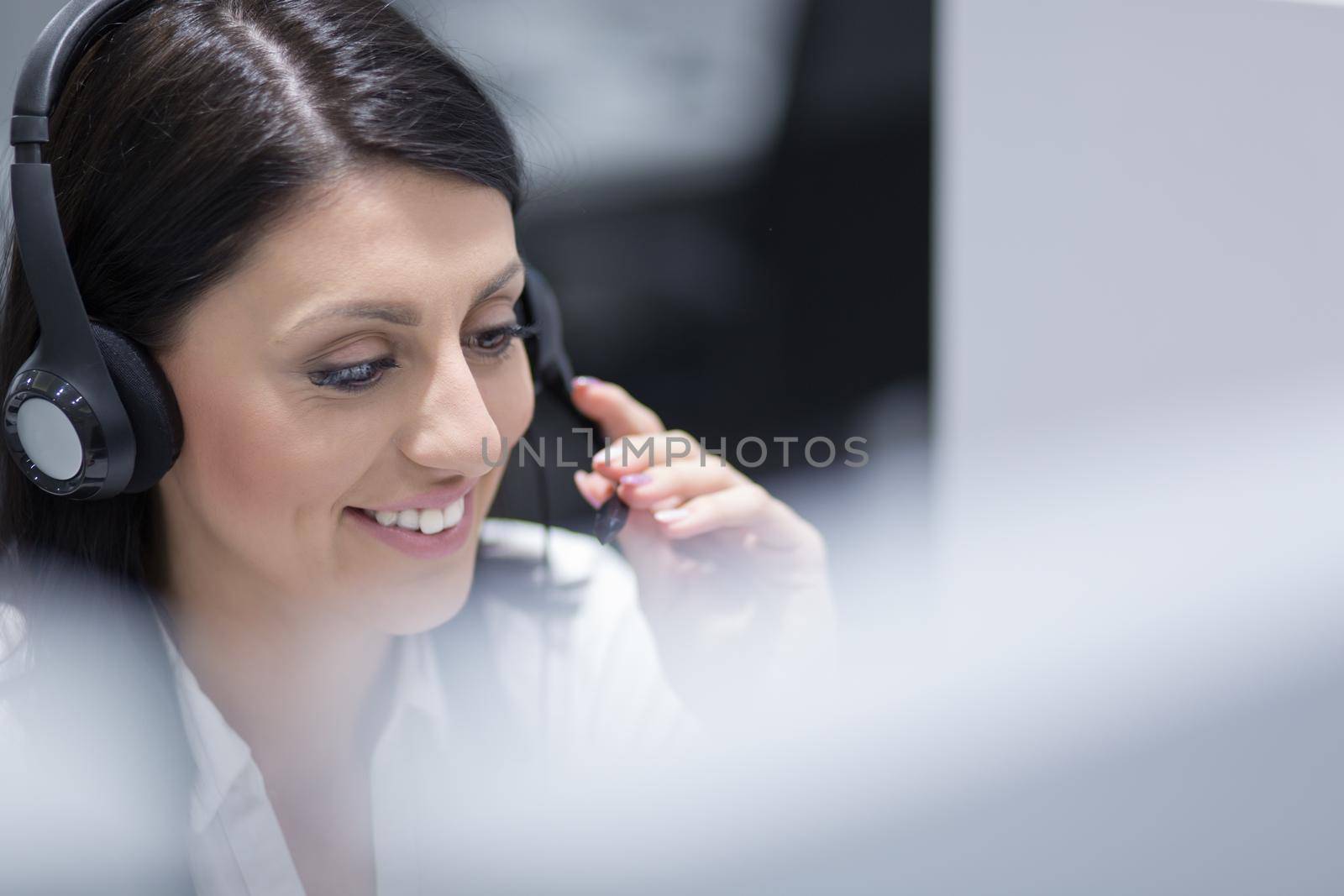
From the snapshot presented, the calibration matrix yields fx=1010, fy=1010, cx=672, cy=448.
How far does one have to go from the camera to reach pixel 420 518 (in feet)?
2.26

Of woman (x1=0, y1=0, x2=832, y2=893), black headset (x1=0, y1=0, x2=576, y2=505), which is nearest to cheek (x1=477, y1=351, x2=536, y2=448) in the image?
woman (x1=0, y1=0, x2=832, y2=893)

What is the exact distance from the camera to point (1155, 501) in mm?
1217

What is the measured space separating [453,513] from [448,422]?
101 mm

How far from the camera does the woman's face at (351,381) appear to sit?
59cm

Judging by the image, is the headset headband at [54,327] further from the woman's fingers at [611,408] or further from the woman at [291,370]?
the woman's fingers at [611,408]

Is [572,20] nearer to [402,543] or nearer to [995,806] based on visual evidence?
[402,543]

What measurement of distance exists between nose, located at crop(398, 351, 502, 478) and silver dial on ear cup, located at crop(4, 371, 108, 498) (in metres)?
0.17

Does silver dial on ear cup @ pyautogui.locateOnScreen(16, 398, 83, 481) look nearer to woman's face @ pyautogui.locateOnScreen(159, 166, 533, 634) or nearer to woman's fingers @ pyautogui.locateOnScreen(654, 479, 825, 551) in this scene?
woman's face @ pyautogui.locateOnScreen(159, 166, 533, 634)

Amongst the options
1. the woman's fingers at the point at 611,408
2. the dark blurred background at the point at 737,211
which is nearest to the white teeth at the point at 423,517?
the woman's fingers at the point at 611,408

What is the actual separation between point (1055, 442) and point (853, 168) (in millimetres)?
466

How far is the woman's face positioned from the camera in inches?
23.3

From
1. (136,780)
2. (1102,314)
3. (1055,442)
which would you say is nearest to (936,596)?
(1055,442)

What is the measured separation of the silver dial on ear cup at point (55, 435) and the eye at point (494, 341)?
230mm

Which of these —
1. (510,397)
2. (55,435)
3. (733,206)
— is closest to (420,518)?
(510,397)
